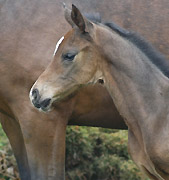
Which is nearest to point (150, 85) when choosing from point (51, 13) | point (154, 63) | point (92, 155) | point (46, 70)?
point (154, 63)

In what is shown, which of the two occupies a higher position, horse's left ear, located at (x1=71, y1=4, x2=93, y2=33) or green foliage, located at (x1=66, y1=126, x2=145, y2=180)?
horse's left ear, located at (x1=71, y1=4, x2=93, y2=33)

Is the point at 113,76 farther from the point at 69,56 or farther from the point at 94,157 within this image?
the point at 94,157

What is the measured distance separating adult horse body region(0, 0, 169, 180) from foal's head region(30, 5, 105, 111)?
41 centimetres

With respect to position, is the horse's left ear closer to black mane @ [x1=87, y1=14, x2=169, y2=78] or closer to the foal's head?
the foal's head

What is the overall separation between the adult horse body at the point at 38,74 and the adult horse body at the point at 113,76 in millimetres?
415

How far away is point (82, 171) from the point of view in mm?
6684

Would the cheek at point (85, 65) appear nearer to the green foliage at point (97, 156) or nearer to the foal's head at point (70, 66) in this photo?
the foal's head at point (70, 66)

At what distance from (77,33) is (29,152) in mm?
1132

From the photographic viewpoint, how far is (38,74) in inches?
185

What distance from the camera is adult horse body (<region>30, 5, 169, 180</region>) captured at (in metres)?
4.27

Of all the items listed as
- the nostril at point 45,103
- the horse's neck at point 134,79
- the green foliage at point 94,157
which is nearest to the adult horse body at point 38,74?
the nostril at point 45,103

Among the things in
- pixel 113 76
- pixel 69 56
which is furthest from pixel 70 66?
pixel 113 76

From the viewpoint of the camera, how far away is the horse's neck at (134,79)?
14.0 feet

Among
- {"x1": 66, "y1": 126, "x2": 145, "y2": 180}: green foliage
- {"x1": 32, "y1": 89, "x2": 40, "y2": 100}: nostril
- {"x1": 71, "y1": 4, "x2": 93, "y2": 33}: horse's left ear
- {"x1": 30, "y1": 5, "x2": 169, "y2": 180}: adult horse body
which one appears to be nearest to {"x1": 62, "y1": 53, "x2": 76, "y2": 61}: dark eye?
{"x1": 30, "y1": 5, "x2": 169, "y2": 180}: adult horse body
